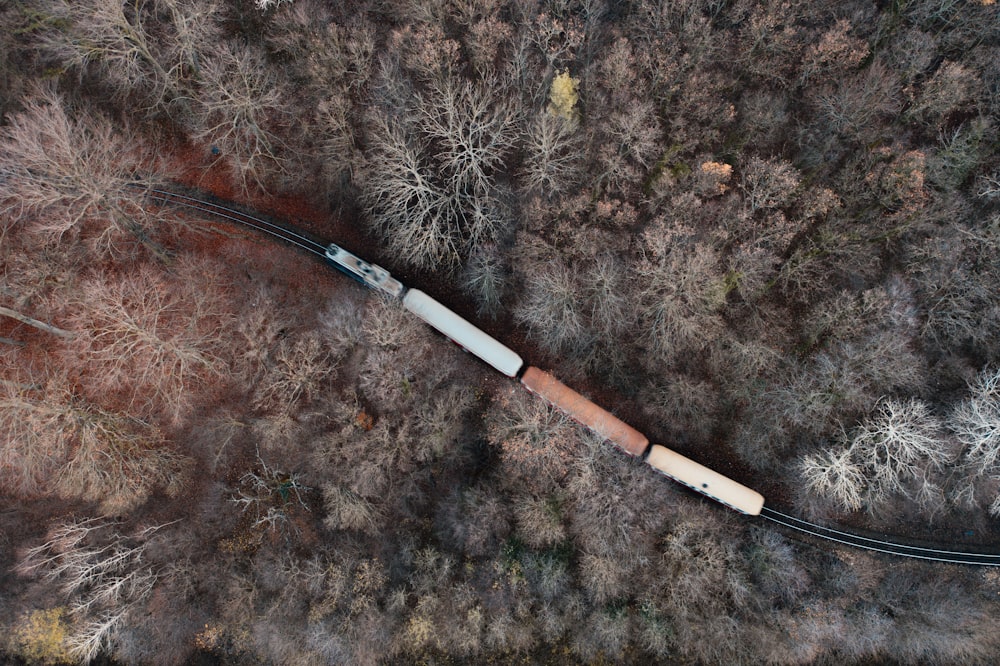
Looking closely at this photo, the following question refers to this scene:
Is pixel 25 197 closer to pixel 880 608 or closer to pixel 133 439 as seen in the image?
pixel 133 439

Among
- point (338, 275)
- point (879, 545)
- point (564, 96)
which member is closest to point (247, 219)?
point (338, 275)

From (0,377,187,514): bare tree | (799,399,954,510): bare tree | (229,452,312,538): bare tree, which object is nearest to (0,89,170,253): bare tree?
(0,377,187,514): bare tree

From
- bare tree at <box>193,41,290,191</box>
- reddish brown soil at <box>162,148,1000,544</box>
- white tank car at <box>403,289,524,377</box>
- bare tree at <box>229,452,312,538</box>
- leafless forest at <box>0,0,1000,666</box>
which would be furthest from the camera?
reddish brown soil at <box>162,148,1000,544</box>

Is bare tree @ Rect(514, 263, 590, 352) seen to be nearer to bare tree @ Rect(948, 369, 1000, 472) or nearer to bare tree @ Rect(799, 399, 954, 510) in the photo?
bare tree @ Rect(799, 399, 954, 510)

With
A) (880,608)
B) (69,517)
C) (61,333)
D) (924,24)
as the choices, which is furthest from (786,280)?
(69,517)

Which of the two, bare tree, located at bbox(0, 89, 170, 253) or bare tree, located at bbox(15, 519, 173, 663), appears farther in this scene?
bare tree, located at bbox(15, 519, 173, 663)

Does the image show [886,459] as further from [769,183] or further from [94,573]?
[94,573]

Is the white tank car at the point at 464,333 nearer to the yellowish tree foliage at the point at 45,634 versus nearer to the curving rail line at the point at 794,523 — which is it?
the curving rail line at the point at 794,523
